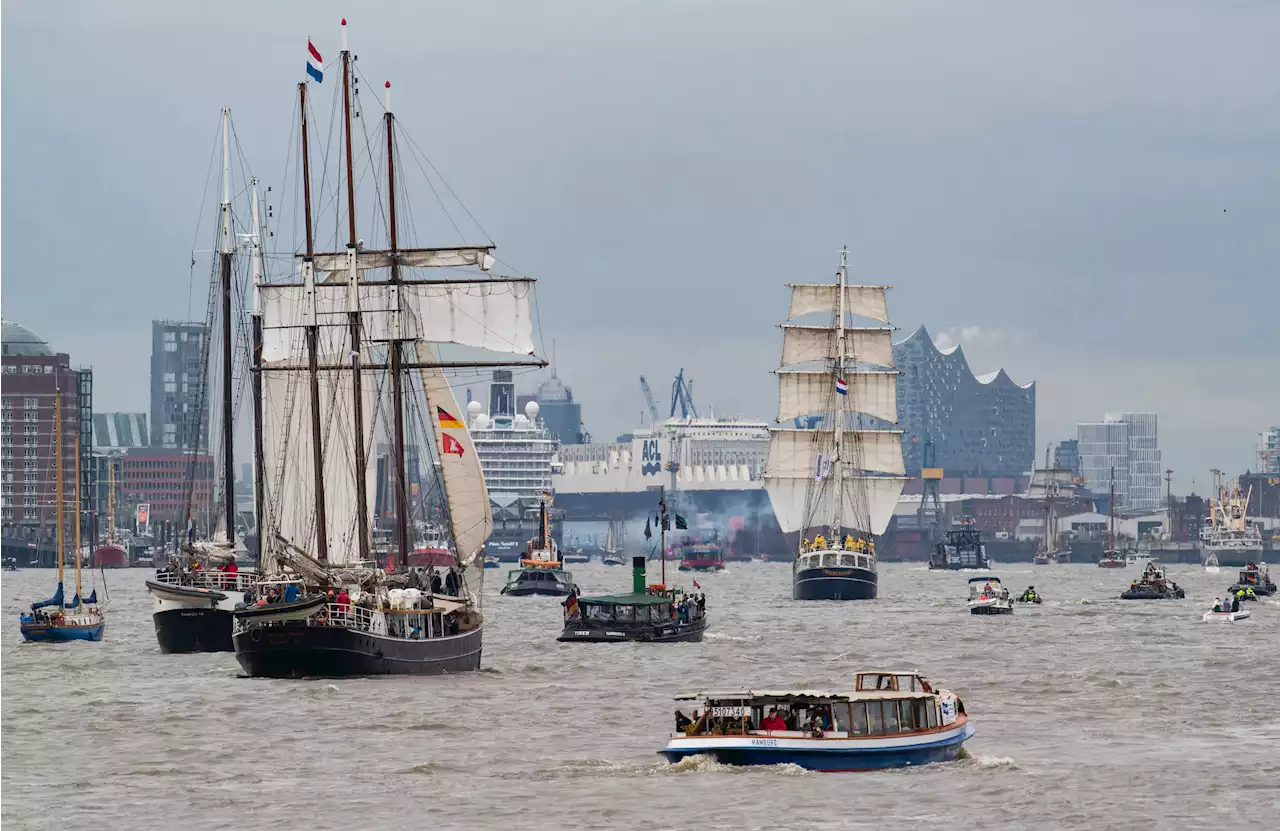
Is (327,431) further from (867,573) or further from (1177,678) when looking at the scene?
(867,573)

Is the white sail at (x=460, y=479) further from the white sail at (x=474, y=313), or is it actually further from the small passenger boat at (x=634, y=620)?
the small passenger boat at (x=634, y=620)

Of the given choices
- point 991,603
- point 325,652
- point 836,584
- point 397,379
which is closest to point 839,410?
point 836,584

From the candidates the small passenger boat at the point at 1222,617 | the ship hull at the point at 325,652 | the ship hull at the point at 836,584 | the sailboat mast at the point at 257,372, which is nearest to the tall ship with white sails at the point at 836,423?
the ship hull at the point at 836,584

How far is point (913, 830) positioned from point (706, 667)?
129ft

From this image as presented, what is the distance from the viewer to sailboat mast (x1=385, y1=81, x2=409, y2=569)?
78562 mm

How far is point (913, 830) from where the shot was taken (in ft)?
138

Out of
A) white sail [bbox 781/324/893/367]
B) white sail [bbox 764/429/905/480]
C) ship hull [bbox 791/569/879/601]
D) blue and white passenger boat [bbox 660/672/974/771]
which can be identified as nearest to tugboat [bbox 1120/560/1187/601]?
ship hull [bbox 791/569/879/601]

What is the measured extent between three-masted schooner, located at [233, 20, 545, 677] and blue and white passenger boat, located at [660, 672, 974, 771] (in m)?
22.5

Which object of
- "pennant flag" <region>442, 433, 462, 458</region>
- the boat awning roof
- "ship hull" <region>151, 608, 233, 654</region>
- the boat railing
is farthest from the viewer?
the boat awning roof

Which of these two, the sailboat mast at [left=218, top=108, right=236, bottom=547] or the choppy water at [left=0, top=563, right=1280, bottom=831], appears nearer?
the choppy water at [left=0, top=563, right=1280, bottom=831]

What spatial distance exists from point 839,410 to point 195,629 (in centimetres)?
10558

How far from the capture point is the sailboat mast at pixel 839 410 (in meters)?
178

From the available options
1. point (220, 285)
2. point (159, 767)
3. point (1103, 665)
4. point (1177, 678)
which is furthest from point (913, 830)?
point (220, 285)

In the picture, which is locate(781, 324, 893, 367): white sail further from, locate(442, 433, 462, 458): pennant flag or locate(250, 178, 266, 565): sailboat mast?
locate(442, 433, 462, 458): pennant flag
